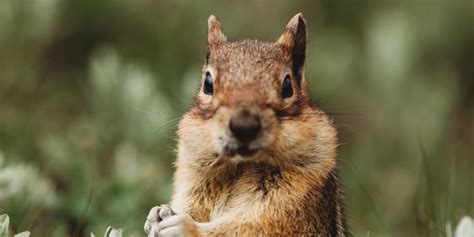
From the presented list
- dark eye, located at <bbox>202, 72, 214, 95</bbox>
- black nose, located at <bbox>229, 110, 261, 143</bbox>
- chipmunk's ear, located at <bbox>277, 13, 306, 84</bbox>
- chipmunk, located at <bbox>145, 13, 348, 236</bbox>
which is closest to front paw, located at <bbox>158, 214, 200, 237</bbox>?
chipmunk, located at <bbox>145, 13, 348, 236</bbox>

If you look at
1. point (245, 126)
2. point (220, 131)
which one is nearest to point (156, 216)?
point (220, 131)

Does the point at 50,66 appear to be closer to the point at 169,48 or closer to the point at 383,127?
the point at 169,48

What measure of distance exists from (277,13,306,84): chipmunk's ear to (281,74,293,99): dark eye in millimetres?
234

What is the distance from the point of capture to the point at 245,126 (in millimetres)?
3564

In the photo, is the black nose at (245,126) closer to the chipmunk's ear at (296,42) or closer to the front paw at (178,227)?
the front paw at (178,227)

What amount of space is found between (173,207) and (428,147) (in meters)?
3.30

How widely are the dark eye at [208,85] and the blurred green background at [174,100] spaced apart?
89 centimetres

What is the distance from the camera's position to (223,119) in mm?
3672

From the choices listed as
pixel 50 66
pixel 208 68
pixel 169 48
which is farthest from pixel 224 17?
pixel 208 68

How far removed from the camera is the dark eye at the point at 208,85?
13.1ft

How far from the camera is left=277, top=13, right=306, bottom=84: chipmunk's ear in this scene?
426 centimetres

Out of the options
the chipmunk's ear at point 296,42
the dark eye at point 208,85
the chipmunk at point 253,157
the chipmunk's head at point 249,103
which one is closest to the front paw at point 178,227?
the chipmunk at point 253,157

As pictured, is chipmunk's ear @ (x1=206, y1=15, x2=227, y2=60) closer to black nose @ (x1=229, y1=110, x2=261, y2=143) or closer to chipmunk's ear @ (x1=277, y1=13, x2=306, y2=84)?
chipmunk's ear @ (x1=277, y1=13, x2=306, y2=84)

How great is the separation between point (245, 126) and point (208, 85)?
50 cm
